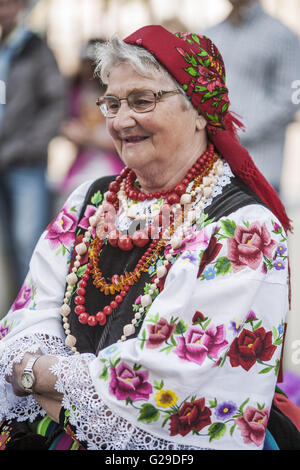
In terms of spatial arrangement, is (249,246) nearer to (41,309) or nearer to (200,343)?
(200,343)

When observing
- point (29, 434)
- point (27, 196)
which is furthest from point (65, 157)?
point (29, 434)

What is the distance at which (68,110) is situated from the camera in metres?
5.25

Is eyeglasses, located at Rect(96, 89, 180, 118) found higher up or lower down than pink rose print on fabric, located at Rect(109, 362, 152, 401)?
higher up

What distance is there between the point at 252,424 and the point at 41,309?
0.90 metres

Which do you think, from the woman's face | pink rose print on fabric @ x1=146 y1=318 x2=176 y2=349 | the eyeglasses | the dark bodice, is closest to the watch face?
the dark bodice

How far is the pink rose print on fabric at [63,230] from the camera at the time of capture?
8.93ft

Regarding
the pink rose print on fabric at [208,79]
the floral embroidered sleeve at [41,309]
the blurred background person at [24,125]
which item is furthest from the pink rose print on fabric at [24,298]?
the blurred background person at [24,125]

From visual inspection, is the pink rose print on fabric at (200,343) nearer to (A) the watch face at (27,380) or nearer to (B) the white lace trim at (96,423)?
(B) the white lace trim at (96,423)

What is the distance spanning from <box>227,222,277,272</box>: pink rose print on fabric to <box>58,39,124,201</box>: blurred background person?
9.62ft

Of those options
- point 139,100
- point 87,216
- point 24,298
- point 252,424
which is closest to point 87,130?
point 87,216

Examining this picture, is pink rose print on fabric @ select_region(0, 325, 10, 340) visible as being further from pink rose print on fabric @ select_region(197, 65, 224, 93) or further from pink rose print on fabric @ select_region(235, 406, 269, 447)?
pink rose print on fabric @ select_region(197, 65, 224, 93)

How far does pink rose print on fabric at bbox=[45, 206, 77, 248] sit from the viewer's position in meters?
2.72

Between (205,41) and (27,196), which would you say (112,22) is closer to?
(27,196)

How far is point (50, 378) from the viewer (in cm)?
228
